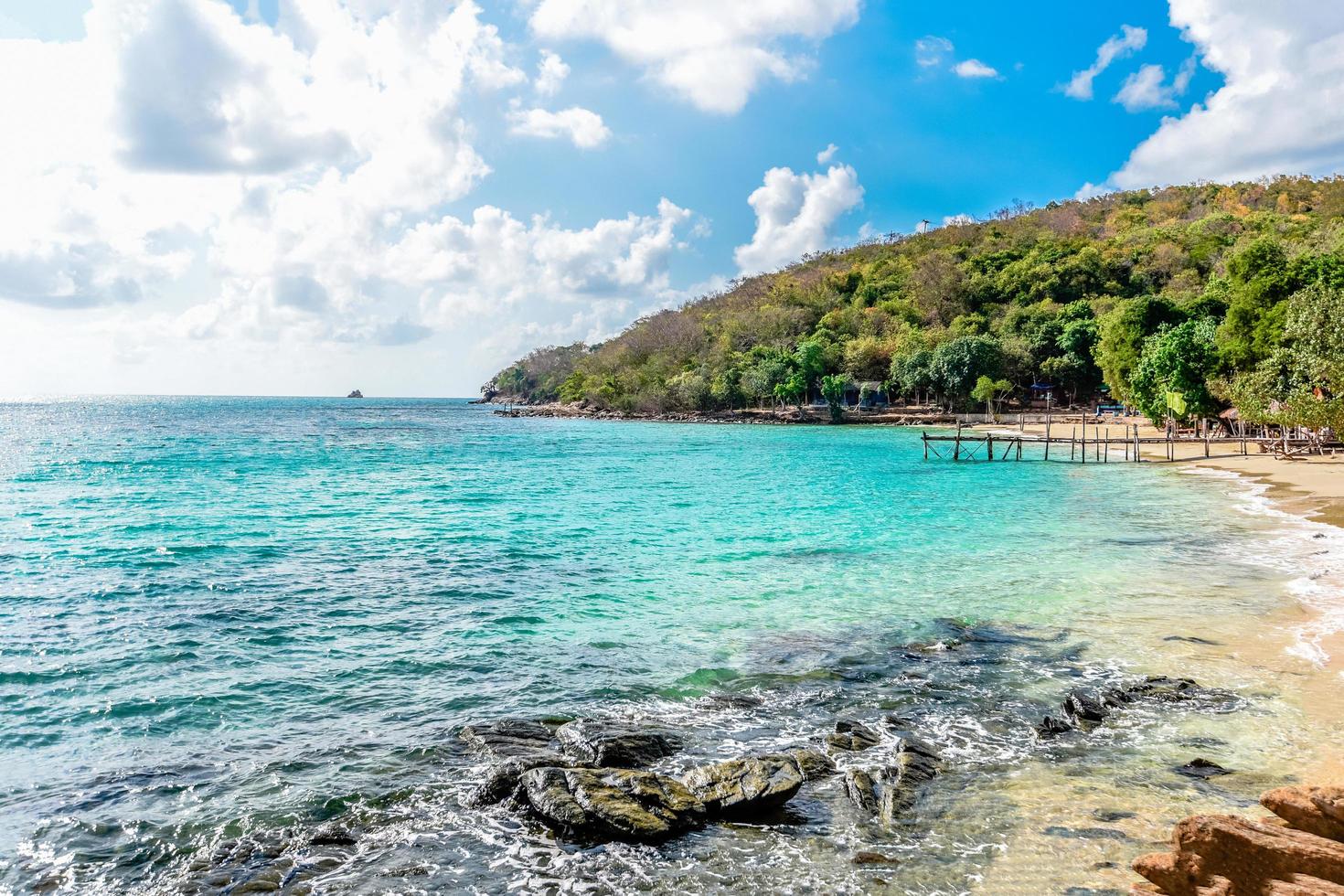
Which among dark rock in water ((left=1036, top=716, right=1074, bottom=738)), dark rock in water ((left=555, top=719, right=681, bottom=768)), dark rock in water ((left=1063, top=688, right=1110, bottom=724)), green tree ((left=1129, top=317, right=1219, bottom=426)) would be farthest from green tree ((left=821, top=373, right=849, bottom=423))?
dark rock in water ((left=555, top=719, right=681, bottom=768))

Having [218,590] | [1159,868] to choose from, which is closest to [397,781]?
[1159,868]

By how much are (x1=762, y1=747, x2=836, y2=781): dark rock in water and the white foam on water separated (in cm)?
732

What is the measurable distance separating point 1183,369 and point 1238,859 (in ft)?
159

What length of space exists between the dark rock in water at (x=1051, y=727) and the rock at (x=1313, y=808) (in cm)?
315

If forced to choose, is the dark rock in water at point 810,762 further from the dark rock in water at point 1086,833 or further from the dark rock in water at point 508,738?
the dark rock in water at point 508,738

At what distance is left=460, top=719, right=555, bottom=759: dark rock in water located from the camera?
8500mm

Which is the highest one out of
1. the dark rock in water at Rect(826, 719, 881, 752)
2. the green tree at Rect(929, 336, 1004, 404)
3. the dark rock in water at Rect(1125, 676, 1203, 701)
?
the green tree at Rect(929, 336, 1004, 404)

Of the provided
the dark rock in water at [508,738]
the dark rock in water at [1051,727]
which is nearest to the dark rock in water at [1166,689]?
the dark rock in water at [1051,727]

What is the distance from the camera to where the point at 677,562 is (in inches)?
738

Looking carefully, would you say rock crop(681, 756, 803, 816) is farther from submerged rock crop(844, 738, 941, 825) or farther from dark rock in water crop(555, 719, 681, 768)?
dark rock in water crop(555, 719, 681, 768)

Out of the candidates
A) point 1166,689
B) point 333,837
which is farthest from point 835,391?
point 333,837

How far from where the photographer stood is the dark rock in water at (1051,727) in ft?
28.5

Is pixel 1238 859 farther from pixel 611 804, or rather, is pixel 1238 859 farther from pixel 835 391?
pixel 835 391

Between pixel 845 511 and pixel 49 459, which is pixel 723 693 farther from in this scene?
pixel 49 459
